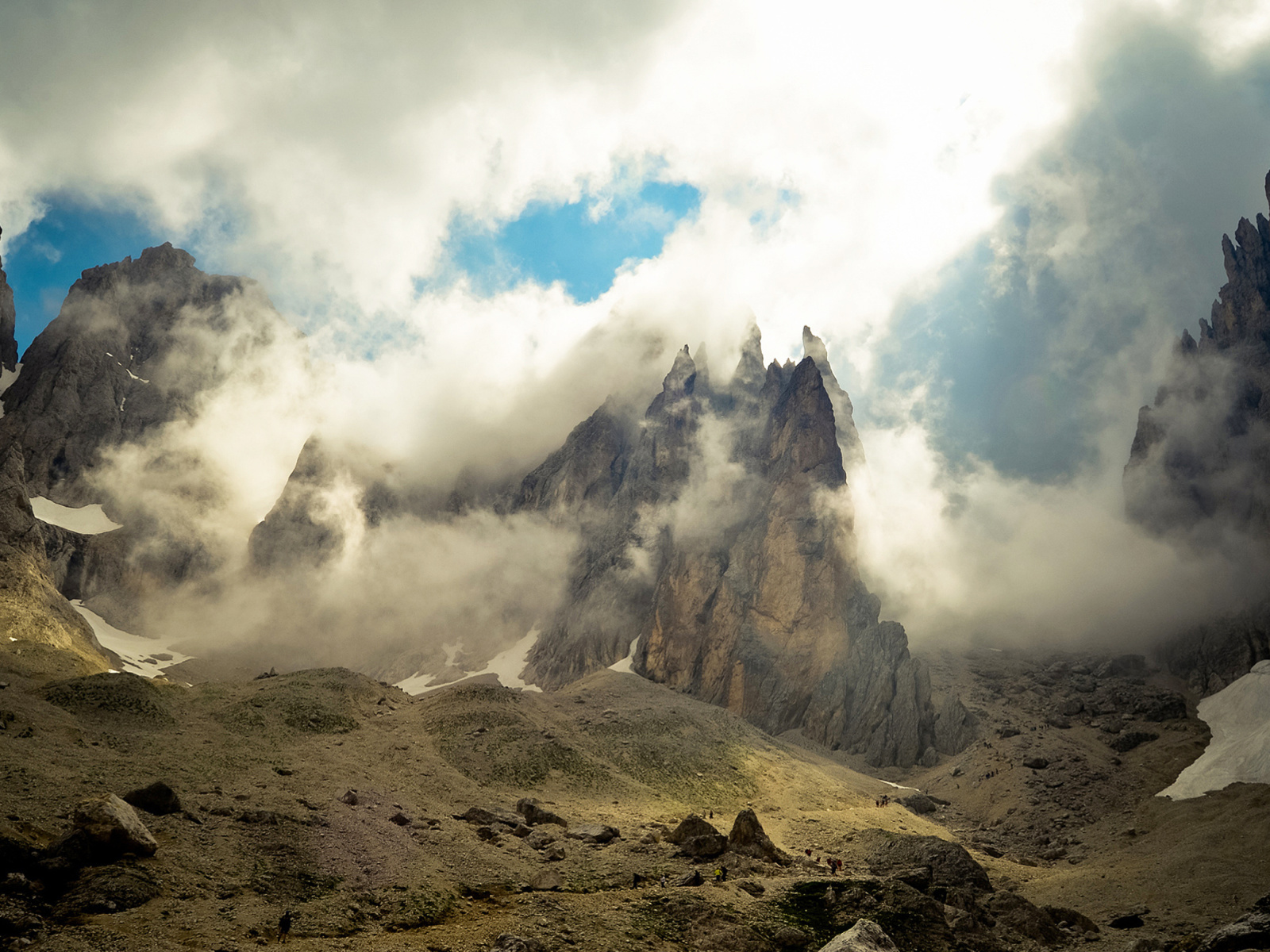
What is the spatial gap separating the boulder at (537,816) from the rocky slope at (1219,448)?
4481 inches

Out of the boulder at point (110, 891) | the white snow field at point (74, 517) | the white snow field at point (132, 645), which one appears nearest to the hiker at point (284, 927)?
the boulder at point (110, 891)

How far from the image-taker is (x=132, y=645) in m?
174

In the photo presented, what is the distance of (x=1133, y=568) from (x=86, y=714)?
169429mm

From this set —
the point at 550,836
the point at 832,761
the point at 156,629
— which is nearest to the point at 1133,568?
the point at 832,761

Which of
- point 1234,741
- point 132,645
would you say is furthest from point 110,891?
point 132,645

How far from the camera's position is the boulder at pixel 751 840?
39.9 m

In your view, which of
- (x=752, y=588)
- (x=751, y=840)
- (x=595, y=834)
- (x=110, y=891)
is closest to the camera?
(x=110, y=891)

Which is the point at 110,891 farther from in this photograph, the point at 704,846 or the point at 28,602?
the point at 28,602

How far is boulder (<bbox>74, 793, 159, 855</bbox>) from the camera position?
1001 inches

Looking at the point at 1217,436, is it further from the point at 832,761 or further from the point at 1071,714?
the point at 832,761

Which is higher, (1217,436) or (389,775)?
(1217,436)

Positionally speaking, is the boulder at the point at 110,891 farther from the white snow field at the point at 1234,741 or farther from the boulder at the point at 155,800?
the white snow field at the point at 1234,741

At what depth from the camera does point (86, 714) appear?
51.1 meters

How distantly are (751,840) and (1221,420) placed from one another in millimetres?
144500
